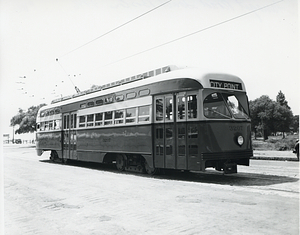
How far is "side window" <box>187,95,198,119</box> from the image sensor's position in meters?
10.1

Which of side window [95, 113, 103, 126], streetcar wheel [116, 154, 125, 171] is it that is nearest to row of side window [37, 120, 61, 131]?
side window [95, 113, 103, 126]

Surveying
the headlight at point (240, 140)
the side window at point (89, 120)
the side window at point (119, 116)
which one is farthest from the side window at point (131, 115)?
the headlight at point (240, 140)

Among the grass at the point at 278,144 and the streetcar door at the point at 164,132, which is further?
the grass at the point at 278,144

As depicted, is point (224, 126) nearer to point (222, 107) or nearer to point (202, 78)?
point (222, 107)

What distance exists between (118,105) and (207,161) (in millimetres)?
4648

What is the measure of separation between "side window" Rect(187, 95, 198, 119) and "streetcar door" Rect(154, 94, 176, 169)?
66 centimetres

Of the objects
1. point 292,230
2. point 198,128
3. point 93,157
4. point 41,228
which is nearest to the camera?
point 292,230

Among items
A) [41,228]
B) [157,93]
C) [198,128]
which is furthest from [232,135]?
[41,228]

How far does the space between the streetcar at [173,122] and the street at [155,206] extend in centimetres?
88

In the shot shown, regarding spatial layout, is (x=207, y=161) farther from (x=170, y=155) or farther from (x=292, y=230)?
(x=292, y=230)

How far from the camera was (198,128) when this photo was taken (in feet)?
32.5

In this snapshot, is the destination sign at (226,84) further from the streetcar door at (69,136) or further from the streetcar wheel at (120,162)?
the streetcar door at (69,136)

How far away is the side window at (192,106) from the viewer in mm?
10055

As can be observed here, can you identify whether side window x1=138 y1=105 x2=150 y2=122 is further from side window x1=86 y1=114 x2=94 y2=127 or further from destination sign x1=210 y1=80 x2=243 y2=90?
side window x1=86 y1=114 x2=94 y2=127
